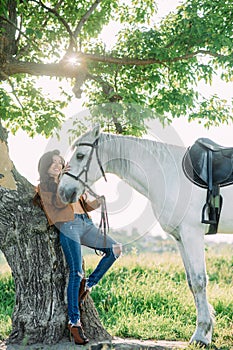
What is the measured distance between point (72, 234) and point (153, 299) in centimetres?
360

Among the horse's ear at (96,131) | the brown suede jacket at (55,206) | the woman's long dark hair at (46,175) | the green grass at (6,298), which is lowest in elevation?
the green grass at (6,298)

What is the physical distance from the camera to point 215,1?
24.3 ft

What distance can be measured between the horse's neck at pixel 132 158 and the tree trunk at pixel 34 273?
955 mm

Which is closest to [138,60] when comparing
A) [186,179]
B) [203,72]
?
[203,72]

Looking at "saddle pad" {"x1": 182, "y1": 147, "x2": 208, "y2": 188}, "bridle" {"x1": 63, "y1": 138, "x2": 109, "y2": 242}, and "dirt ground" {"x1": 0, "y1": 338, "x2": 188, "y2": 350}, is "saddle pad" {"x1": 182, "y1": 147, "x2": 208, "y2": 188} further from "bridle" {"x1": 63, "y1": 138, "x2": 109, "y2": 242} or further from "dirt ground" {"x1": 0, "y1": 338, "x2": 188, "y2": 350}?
"dirt ground" {"x1": 0, "y1": 338, "x2": 188, "y2": 350}

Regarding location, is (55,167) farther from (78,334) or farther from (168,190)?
(78,334)

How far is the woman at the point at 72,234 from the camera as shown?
4859 millimetres

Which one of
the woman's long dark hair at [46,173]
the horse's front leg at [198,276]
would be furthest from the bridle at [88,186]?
the horse's front leg at [198,276]

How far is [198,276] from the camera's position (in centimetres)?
500

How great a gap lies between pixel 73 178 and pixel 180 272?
18.8ft

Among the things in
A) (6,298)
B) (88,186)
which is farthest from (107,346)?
(6,298)

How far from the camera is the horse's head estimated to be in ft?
15.2

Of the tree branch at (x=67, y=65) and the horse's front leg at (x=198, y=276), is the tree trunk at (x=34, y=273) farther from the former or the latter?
the tree branch at (x=67, y=65)

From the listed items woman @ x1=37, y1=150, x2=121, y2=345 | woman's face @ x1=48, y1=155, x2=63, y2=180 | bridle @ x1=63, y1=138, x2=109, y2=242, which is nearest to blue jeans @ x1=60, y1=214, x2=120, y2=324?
woman @ x1=37, y1=150, x2=121, y2=345
